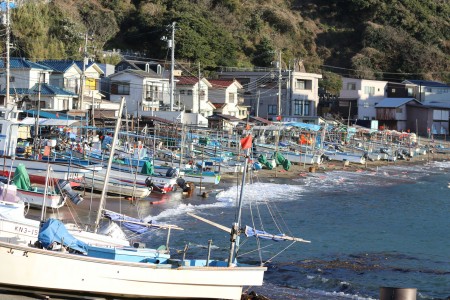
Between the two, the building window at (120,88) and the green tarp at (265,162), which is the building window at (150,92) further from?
the green tarp at (265,162)

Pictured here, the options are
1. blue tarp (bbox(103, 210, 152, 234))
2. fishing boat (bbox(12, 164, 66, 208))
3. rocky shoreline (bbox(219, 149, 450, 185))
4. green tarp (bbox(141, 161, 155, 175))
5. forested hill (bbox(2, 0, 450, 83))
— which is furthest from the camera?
forested hill (bbox(2, 0, 450, 83))

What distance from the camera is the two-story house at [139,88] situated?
6444 cm

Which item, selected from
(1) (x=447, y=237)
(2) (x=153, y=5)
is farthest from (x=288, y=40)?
(1) (x=447, y=237)

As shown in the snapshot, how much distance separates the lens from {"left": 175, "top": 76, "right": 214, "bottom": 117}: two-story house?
68.4 meters

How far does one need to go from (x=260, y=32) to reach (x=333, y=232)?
233 feet

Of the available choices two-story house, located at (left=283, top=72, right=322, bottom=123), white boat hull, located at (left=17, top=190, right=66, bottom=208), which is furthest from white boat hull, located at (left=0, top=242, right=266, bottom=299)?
two-story house, located at (left=283, top=72, right=322, bottom=123)

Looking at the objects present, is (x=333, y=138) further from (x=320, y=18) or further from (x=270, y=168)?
(x=320, y=18)

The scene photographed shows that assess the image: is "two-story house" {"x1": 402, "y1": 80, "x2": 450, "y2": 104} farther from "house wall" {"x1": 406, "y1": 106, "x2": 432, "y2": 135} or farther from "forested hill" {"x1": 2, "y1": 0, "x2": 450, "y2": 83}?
"forested hill" {"x1": 2, "y1": 0, "x2": 450, "y2": 83}

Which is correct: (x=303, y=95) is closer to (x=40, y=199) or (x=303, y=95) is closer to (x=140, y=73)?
(x=140, y=73)

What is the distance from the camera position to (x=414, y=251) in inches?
1157

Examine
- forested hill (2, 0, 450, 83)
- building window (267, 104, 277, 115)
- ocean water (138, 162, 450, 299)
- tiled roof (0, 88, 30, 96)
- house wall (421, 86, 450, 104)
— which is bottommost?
ocean water (138, 162, 450, 299)

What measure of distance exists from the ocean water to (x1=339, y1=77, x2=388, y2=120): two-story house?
33.4 m

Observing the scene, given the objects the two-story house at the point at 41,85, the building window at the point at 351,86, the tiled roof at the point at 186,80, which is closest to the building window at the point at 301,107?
the building window at the point at 351,86

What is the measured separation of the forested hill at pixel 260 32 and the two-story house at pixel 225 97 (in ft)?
28.5
